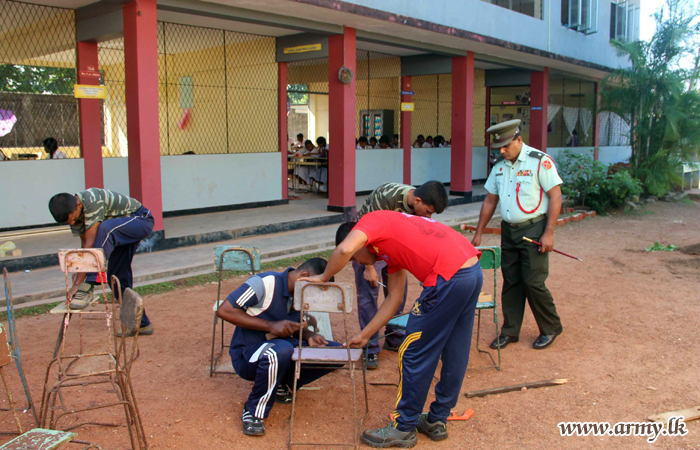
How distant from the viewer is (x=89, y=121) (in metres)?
9.02

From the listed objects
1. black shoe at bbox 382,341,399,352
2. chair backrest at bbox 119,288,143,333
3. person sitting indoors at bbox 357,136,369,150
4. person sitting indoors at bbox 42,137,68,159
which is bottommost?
black shoe at bbox 382,341,399,352

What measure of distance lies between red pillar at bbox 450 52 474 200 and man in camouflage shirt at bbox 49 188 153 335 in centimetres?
929

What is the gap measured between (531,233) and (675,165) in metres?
11.4

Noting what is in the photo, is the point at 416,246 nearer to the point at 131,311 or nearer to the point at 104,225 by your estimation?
the point at 131,311

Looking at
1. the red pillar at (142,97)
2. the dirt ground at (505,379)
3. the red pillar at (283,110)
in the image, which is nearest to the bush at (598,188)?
the dirt ground at (505,379)

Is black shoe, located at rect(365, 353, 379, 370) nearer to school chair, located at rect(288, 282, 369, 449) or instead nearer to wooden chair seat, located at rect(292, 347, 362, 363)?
wooden chair seat, located at rect(292, 347, 362, 363)

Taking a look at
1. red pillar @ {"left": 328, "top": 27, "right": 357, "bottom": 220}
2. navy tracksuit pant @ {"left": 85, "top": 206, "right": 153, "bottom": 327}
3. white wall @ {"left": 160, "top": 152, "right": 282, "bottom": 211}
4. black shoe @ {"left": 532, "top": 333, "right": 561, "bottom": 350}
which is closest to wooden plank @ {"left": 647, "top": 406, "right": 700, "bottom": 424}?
black shoe @ {"left": 532, "top": 333, "right": 561, "bottom": 350}

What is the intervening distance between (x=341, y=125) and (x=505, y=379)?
684 cm

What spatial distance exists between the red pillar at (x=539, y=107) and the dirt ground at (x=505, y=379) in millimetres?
9845

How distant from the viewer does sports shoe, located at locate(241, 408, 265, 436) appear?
→ 11.2 feet

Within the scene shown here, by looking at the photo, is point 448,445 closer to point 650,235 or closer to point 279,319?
point 279,319

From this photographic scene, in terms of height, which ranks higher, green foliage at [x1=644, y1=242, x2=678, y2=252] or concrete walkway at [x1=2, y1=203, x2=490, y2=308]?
concrete walkway at [x1=2, y1=203, x2=490, y2=308]

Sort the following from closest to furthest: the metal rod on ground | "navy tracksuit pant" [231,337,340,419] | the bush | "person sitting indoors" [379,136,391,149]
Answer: "navy tracksuit pant" [231,337,340,419] < the metal rod on ground < the bush < "person sitting indoors" [379,136,391,149]

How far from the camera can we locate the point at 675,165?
14.2 metres
